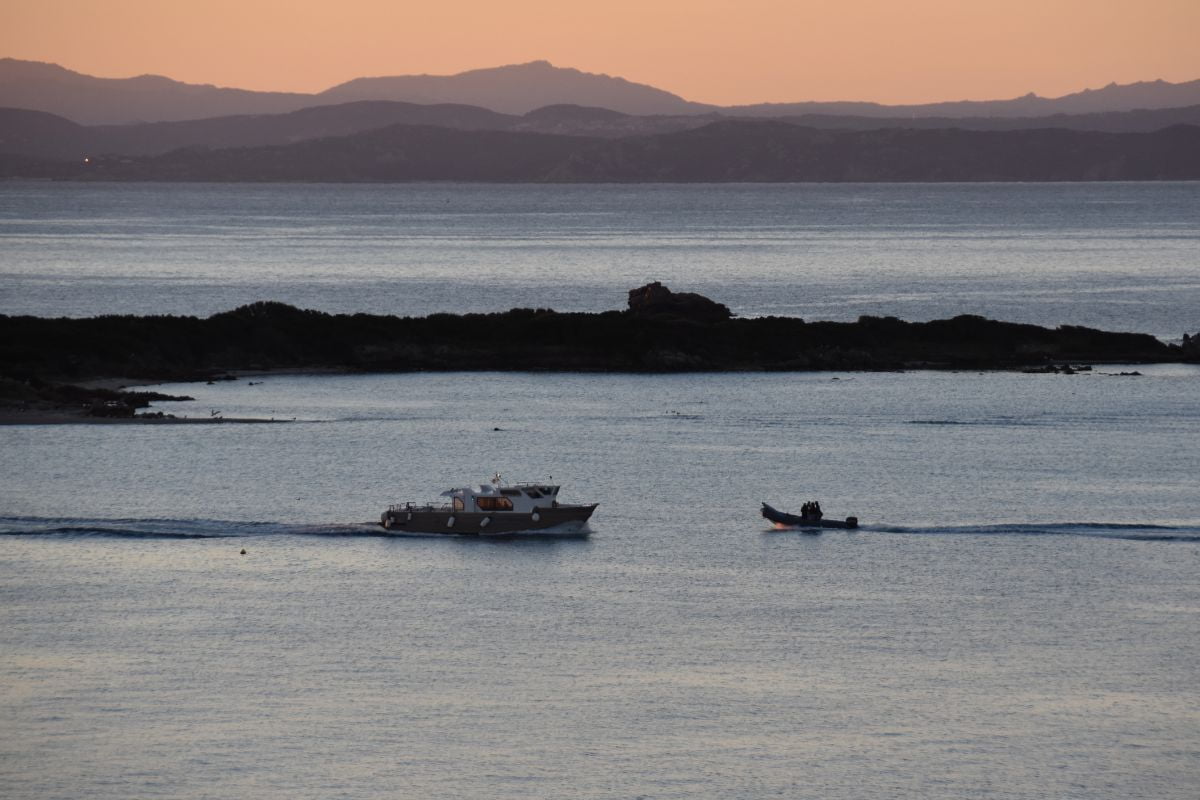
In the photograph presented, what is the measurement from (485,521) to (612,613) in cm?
1247

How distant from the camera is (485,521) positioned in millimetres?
64250

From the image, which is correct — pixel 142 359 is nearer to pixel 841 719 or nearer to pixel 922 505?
pixel 922 505

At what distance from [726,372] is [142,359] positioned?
114ft

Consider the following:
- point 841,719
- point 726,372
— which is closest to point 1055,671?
point 841,719

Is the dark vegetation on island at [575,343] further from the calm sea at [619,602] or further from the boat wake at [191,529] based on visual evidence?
the boat wake at [191,529]

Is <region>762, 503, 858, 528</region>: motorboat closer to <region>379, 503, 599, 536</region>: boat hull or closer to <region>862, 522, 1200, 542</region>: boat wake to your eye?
<region>862, 522, 1200, 542</region>: boat wake

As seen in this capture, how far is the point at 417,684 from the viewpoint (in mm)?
45312

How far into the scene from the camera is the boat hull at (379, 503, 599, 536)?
6369cm

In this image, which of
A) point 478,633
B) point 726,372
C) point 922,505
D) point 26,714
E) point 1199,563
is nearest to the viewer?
point 26,714

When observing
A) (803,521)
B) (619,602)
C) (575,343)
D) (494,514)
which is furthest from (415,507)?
(575,343)

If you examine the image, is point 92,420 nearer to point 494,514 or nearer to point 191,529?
point 191,529

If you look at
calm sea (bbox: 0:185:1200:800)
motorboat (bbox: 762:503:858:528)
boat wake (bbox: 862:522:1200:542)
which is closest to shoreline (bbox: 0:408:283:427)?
calm sea (bbox: 0:185:1200:800)

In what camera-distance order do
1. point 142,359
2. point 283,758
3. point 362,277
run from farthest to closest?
point 362,277 → point 142,359 → point 283,758

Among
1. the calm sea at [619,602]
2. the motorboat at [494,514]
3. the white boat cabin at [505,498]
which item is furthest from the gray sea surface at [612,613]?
the white boat cabin at [505,498]
